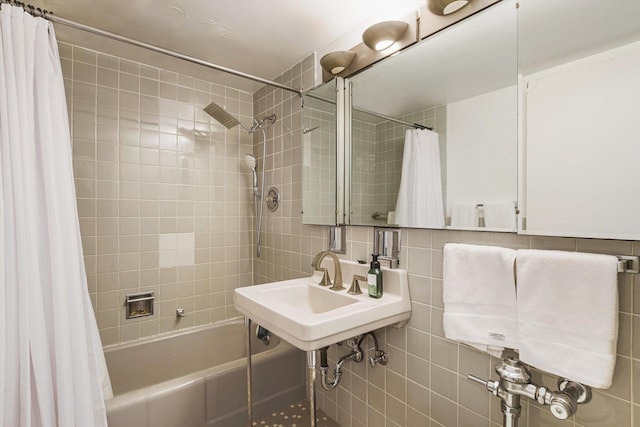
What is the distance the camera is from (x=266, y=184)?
2260mm

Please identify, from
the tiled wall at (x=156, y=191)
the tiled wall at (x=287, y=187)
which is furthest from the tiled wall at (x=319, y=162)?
the tiled wall at (x=156, y=191)

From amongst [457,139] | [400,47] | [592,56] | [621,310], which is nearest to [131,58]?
[400,47]

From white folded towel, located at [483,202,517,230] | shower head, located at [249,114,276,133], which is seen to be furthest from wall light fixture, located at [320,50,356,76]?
white folded towel, located at [483,202,517,230]

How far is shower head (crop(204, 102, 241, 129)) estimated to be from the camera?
1.95 m

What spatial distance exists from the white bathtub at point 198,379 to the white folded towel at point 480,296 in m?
1.07

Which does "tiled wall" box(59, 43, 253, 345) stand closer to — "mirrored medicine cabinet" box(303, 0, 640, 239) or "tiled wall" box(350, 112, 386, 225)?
"tiled wall" box(350, 112, 386, 225)

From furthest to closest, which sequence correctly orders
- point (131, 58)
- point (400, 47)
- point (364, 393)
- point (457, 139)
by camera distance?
point (131, 58) → point (364, 393) → point (400, 47) → point (457, 139)

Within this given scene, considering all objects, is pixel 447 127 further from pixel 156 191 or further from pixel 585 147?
pixel 156 191

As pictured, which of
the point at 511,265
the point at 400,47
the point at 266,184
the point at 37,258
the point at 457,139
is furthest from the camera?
the point at 266,184

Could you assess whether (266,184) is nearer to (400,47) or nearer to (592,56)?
(400,47)

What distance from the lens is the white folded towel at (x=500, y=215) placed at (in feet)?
3.22

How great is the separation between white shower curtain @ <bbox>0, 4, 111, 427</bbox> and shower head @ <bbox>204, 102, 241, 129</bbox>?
0.86m

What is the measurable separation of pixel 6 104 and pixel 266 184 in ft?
4.65

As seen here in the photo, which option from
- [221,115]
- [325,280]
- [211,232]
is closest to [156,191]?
[211,232]
